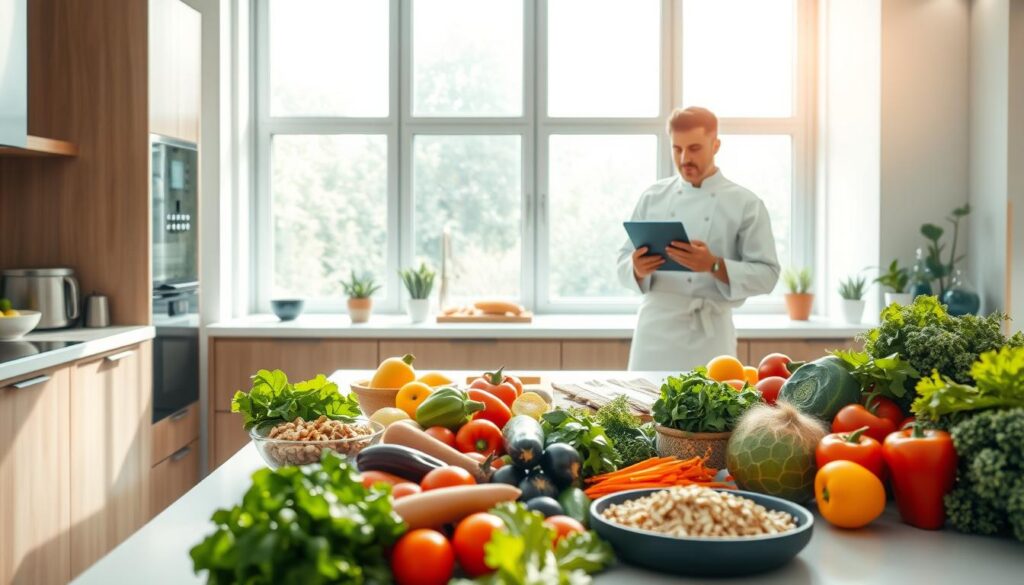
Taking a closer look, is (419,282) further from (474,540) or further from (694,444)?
(474,540)

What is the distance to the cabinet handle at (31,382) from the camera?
286cm

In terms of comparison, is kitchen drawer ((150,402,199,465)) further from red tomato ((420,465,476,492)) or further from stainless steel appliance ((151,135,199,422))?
red tomato ((420,465,476,492))

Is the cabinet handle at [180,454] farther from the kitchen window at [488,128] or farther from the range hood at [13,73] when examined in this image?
the range hood at [13,73]

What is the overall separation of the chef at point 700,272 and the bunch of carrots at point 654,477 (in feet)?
6.75

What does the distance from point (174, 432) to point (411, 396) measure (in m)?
2.51

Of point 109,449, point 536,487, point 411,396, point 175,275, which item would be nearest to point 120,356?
point 109,449

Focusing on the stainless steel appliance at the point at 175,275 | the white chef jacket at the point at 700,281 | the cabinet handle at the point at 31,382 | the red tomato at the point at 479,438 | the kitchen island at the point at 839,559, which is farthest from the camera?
the stainless steel appliance at the point at 175,275

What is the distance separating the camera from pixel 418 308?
4746mm

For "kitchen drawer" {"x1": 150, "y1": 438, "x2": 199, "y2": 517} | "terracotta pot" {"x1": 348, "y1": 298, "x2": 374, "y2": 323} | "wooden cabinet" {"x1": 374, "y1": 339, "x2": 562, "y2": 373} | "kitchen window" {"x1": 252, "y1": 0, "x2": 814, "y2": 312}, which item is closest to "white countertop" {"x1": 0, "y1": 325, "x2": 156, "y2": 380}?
"kitchen drawer" {"x1": 150, "y1": 438, "x2": 199, "y2": 517}

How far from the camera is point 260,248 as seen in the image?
522 centimetres

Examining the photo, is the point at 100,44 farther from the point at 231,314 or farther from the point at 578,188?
the point at 578,188

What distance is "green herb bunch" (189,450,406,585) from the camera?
3.28 feet

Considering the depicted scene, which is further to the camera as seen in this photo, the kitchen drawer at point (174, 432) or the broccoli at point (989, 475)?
the kitchen drawer at point (174, 432)

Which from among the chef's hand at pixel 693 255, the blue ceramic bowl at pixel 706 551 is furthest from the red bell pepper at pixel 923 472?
the chef's hand at pixel 693 255
